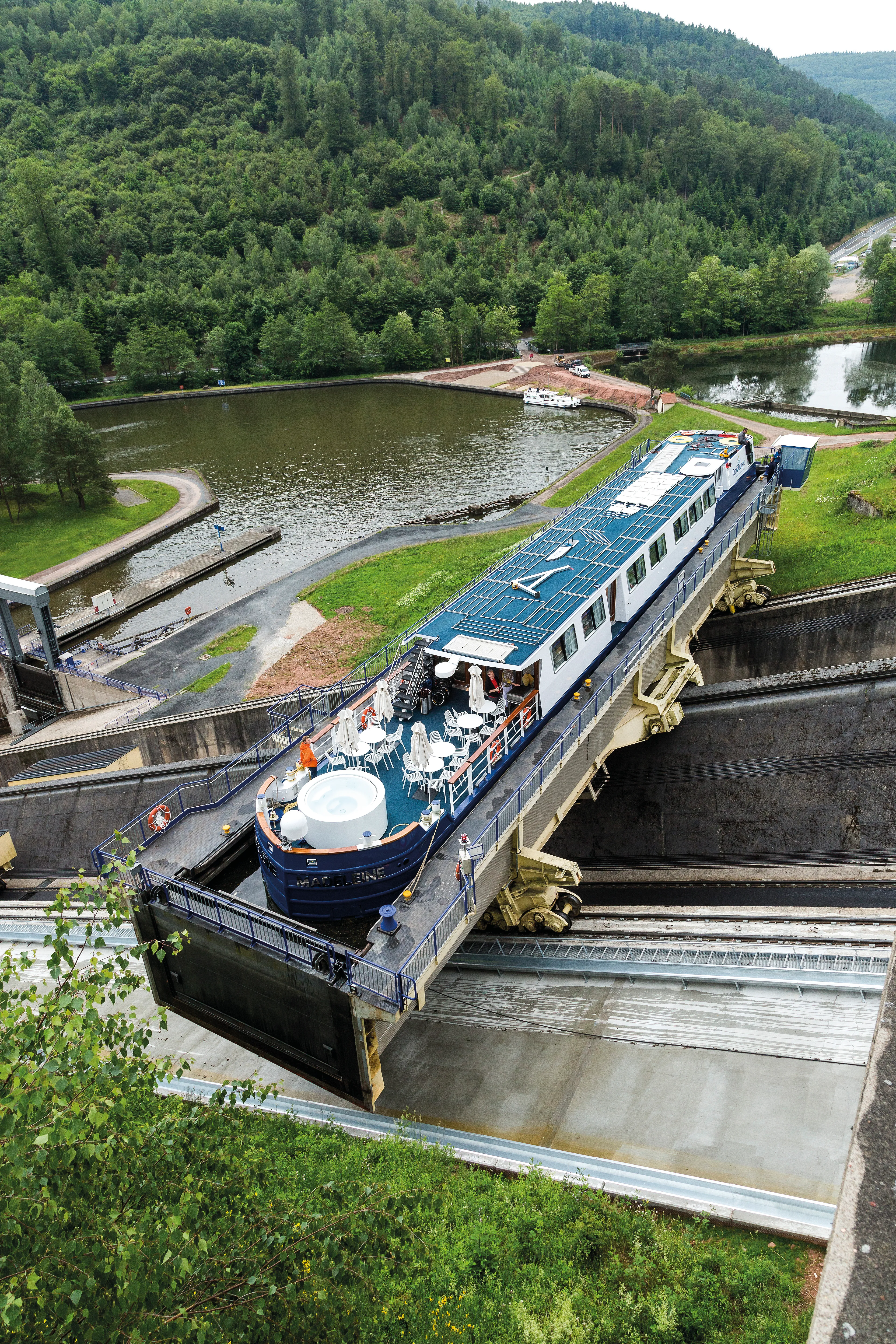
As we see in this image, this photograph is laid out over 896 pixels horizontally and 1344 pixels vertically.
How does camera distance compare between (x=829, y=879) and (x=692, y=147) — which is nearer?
(x=829, y=879)

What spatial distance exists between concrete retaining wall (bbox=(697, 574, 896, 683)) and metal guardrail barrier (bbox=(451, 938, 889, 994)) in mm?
13282

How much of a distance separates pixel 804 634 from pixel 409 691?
54.9 ft

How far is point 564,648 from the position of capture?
18.3m

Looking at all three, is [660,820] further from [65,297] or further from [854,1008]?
[65,297]

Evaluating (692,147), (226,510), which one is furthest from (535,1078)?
(692,147)

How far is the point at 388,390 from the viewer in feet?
297

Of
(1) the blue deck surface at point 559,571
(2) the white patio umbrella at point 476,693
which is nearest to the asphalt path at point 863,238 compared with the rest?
(1) the blue deck surface at point 559,571

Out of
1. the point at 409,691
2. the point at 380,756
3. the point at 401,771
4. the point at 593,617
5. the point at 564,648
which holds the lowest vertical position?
the point at 401,771

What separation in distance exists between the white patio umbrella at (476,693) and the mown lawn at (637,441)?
1141 inches

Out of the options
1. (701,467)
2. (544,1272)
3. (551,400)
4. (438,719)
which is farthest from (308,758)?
(551,400)

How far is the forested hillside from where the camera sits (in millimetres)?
98375

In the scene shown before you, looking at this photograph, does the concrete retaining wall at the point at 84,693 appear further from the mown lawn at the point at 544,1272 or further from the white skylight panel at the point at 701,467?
the mown lawn at the point at 544,1272

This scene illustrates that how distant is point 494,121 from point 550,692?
187m

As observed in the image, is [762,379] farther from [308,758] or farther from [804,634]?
[308,758]
